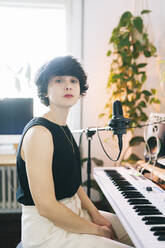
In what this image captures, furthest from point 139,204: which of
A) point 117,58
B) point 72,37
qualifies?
point 72,37

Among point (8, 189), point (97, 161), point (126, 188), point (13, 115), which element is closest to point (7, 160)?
point (13, 115)

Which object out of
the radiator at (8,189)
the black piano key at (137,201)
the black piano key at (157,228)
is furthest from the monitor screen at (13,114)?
the black piano key at (157,228)

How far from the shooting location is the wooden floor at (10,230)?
2302 mm

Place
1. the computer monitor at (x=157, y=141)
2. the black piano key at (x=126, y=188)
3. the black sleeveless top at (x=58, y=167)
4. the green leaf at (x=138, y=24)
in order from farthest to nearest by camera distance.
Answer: the green leaf at (x=138, y=24)
the computer monitor at (x=157, y=141)
the black piano key at (x=126, y=188)
the black sleeveless top at (x=58, y=167)

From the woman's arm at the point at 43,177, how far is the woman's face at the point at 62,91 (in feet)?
0.57

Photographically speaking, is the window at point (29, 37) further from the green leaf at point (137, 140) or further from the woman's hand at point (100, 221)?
the woman's hand at point (100, 221)

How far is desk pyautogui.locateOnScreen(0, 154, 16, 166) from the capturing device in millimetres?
2292

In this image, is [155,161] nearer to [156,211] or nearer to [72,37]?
[156,211]

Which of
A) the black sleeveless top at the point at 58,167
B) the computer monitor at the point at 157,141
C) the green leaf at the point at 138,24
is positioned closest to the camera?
the black sleeveless top at the point at 58,167

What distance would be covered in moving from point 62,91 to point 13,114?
153 cm

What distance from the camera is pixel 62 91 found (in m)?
1.25

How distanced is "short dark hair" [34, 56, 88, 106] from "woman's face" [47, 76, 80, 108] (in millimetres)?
22

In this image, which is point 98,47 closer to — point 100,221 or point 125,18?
point 125,18

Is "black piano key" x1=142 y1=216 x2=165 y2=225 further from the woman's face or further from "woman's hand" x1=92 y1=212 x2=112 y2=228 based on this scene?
the woman's face
